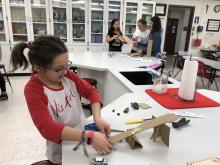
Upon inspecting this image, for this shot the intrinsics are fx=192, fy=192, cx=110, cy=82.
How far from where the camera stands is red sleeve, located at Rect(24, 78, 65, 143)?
841 mm

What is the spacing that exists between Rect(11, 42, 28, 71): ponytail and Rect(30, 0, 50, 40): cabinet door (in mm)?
3775

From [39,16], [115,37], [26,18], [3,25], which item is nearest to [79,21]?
[39,16]

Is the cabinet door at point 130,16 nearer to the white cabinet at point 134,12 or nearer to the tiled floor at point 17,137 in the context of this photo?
the white cabinet at point 134,12

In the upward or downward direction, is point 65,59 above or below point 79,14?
below

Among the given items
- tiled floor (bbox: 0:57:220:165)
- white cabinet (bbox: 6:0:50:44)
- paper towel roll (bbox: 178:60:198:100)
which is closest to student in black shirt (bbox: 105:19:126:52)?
white cabinet (bbox: 6:0:50:44)

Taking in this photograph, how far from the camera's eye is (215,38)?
266 inches

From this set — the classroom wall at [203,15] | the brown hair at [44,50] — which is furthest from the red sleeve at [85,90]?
the classroom wall at [203,15]

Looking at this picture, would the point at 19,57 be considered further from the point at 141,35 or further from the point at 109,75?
the point at 141,35

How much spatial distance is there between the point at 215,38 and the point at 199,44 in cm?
71

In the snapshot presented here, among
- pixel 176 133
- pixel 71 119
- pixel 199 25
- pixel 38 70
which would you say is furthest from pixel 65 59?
pixel 199 25

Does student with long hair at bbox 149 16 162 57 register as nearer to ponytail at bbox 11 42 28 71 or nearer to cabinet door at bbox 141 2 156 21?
cabinet door at bbox 141 2 156 21

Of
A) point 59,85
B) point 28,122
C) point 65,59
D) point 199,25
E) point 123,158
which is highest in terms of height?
point 199,25

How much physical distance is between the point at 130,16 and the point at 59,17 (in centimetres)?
186

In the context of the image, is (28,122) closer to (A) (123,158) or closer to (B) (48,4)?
(A) (123,158)
